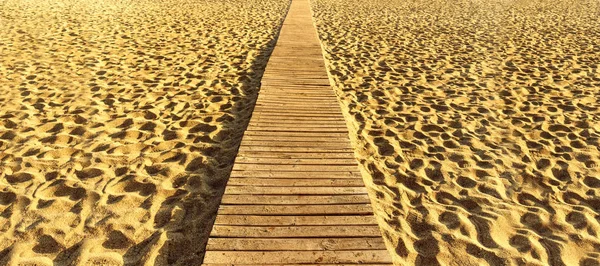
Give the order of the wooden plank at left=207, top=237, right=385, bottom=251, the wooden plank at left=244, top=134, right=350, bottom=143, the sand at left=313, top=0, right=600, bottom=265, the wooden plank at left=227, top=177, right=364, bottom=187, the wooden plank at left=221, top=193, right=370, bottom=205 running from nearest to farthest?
the wooden plank at left=207, top=237, right=385, bottom=251, the sand at left=313, top=0, right=600, bottom=265, the wooden plank at left=221, top=193, right=370, bottom=205, the wooden plank at left=227, top=177, right=364, bottom=187, the wooden plank at left=244, top=134, right=350, bottom=143

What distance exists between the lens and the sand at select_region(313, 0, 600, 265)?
3.10 metres

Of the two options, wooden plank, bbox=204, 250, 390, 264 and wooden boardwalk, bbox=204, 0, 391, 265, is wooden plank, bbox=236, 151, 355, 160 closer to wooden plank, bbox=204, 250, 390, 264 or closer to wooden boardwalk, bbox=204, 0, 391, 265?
wooden boardwalk, bbox=204, 0, 391, 265

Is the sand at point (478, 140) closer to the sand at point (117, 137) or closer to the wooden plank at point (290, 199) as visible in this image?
the wooden plank at point (290, 199)

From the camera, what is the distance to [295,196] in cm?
339

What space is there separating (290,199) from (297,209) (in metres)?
0.16

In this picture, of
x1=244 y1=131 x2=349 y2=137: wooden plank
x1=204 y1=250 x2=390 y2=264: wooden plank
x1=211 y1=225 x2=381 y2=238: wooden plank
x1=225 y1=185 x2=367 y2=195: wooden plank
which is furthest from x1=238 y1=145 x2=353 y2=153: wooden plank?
x1=204 y1=250 x2=390 y2=264: wooden plank

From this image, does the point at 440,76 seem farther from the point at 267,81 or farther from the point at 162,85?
the point at 162,85

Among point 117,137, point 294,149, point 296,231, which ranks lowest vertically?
point 117,137

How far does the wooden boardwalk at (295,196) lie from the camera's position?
2.80 meters

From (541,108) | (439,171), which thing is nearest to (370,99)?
(439,171)

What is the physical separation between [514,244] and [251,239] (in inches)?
85.7

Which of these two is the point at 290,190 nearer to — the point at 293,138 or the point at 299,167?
the point at 299,167

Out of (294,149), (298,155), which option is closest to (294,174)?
(298,155)

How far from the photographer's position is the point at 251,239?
289 cm
